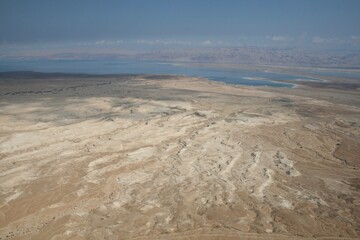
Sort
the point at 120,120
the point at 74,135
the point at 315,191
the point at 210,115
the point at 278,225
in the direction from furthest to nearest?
the point at 210,115 → the point at 120,120 → the point at 74,135 → the point at 315,191 → the point at 278,225

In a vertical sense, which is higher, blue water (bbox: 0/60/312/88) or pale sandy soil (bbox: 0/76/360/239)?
blue water (bbox: 0/60/312/88)

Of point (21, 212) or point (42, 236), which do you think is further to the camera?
point (21, 212)

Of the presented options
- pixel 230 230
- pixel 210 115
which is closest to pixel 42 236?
pixel 230 230

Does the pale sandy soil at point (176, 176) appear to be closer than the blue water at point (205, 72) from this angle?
Yes

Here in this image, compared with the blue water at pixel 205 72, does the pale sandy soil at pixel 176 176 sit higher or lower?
lower

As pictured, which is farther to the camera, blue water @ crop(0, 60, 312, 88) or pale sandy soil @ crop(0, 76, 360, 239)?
blue water @ crop(0, 60, 312, 88)

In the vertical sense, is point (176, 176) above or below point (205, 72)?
below

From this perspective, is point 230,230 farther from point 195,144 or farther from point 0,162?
point 0,162

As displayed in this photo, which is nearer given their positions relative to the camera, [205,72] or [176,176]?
[176,176]
